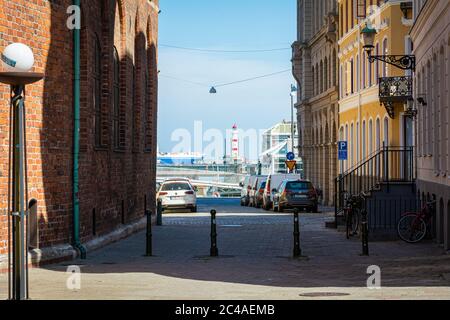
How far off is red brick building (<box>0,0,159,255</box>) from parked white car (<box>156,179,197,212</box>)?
52.7 ft

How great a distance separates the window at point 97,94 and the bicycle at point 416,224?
7.23 m

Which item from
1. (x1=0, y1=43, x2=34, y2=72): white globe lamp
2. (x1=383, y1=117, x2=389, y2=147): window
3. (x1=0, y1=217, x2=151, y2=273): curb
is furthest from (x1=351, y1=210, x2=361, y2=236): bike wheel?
(x1=0, y1=43, x2=34, y2=72): white globe lamp

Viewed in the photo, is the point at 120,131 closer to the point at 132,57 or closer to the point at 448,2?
the point at 132,57

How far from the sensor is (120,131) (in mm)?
30938

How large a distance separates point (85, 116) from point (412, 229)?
26.7ft

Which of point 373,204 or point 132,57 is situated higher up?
point 132,57

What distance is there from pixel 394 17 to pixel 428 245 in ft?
63.3

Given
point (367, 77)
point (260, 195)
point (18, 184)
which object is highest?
point (367, 77)

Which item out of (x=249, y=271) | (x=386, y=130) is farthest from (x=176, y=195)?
(x=249, y=271)

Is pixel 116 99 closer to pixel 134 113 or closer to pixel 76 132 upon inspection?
pixel 134 113

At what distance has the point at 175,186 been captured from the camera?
52281 millimetres

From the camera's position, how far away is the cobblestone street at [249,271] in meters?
15.6

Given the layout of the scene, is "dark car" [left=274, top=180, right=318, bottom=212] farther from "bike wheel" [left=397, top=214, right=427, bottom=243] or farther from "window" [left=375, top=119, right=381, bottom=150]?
"bike wheel" [left=397, top=214, right=427, bottom=243]

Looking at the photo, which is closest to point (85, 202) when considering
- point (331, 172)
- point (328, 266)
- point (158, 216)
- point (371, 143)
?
point (328, 266)
